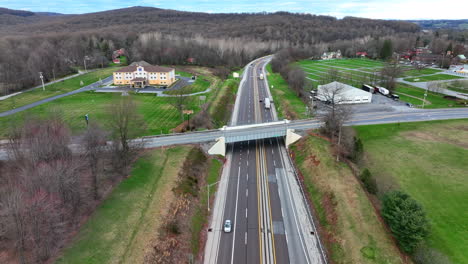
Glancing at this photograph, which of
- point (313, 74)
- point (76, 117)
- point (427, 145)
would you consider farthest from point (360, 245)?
point (313, 74)

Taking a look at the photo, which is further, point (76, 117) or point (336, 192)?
point (76, 117)

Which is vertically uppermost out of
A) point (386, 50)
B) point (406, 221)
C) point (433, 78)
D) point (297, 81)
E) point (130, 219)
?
point (386, 50)

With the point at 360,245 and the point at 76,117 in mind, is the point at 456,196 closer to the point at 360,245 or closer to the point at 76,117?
the point at 360,245

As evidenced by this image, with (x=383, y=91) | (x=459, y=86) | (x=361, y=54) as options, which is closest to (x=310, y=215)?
(x=383, y=91)

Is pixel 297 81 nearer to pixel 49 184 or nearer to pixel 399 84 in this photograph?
pixel 399 84

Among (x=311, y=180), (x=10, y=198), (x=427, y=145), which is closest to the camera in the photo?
(x=10, y=198)

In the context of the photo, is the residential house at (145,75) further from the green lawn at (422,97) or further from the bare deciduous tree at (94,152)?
the green lawn at (422,97)
